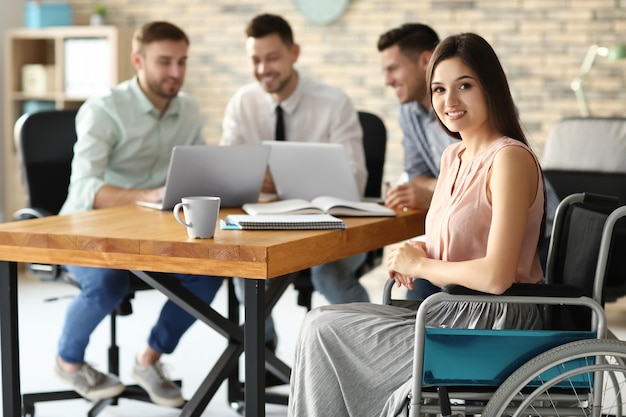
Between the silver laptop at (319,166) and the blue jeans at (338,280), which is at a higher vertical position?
the silver laptop at (319,166)

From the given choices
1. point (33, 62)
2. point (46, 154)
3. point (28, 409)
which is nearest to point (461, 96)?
point (46, 154)

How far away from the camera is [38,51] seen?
6277 millimetres

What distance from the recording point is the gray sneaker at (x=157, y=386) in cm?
334

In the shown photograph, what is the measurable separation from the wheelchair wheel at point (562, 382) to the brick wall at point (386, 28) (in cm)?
325

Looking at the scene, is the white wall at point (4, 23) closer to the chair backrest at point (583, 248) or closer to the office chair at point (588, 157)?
the office chair at point (588, 157)

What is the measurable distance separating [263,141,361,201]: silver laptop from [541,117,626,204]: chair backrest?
143 cm

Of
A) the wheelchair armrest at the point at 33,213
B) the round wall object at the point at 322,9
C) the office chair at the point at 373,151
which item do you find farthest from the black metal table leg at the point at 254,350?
the round wall object at the point at 322,9

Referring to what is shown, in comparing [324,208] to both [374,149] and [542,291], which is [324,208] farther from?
[374,149]

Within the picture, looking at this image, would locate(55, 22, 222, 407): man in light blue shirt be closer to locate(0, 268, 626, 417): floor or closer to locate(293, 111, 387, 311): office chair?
locate(0, 268, 626, 417): floor

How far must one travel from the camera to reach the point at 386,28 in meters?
5.58

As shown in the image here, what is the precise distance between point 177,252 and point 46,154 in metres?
1.43

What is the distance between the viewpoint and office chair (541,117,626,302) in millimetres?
4031

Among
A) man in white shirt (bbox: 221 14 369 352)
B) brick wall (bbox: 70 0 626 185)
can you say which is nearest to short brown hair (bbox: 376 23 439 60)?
man in white shirt (bbox: 221 14 369 352)

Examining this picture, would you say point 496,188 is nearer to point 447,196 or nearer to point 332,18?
point 447,196
